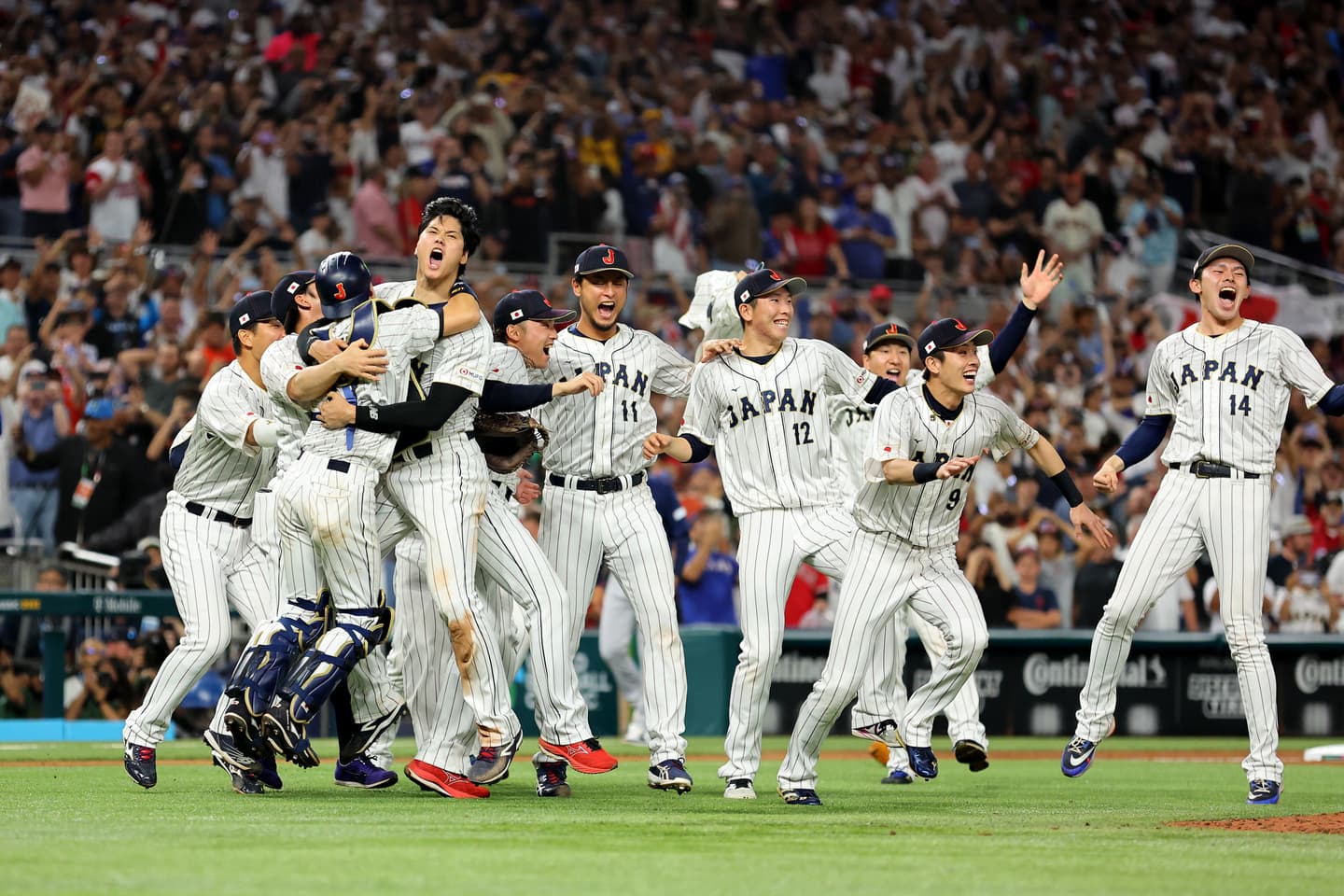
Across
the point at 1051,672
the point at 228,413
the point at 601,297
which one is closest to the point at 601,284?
the point at 601,297

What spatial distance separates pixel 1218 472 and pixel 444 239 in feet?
11.3

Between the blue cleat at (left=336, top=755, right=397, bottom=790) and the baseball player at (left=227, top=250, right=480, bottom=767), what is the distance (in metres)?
0.76

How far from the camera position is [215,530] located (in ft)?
26.9

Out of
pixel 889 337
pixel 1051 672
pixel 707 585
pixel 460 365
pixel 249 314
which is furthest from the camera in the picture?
pixel 1051 672

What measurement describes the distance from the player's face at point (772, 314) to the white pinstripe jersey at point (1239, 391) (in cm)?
175

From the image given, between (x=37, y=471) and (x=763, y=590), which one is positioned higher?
(x=37, y=471)

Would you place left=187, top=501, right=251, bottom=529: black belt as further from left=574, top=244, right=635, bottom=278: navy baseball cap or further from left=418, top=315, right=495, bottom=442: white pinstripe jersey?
left=574, top=244, right=635, bottom=278: navy baseball cap

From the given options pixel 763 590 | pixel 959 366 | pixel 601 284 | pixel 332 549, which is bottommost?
pixel 763 590

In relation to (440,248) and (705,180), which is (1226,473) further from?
(705,180)

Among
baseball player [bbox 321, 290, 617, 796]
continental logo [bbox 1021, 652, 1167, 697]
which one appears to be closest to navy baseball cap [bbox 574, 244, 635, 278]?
baseball player [bbox 321, 290, 617, 796]

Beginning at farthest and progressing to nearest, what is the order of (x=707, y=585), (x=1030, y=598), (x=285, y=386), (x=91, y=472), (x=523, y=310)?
(x=1030, y=598)
(x=707, y=585)
(x=91, y=472)
(x=523, y=310)
(x=285, y=386)

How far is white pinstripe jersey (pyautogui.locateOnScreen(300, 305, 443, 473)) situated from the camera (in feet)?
23.4

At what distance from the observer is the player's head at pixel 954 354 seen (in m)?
7.57

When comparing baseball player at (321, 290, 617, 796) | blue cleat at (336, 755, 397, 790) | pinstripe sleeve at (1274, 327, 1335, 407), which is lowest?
blue cleat at (336, 755, 397, 790)
